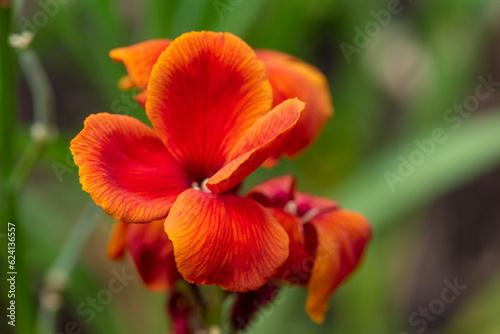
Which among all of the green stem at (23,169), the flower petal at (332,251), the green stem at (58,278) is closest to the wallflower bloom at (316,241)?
the flower petal at (332,251)

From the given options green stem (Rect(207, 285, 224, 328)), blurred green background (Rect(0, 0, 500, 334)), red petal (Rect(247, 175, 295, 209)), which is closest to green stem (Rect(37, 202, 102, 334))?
blurred green background (Rect(0, 0, 500, 334))

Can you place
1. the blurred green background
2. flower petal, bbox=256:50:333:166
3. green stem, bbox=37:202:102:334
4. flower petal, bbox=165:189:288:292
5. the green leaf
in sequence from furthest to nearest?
the green leaf
the blurred green background
green stem, bbox=37:202:102:334
flower petal, bbox=256:50:333:166
flower petal, bbox=165:189:288:292

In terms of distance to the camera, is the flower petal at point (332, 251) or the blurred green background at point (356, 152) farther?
the blurred green background at point (356, 152)

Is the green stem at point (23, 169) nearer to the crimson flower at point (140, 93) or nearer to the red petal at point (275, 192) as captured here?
the crimson flower at point (140, 93)

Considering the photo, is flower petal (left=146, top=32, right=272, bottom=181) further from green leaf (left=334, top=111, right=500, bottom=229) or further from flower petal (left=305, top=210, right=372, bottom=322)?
green leaf (left=334, top=111, right=500, bottom=229)

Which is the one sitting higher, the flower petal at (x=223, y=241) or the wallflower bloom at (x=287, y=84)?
the wallflower bloom at (x=287, y=84)

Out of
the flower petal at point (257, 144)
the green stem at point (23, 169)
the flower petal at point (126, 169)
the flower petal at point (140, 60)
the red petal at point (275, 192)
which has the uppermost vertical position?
the flower petal at point (257, 144)

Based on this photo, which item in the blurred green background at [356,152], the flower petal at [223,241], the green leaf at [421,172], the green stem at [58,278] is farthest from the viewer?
the green leaf at [421,172]

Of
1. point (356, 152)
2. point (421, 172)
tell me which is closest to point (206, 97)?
point (421, 172)
